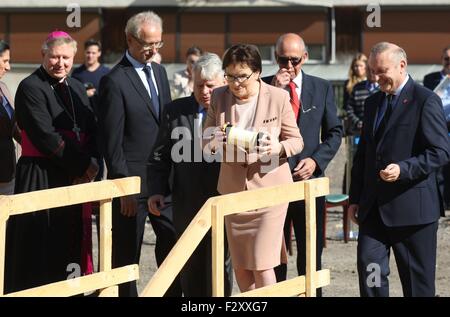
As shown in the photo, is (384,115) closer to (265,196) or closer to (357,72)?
(265,196)

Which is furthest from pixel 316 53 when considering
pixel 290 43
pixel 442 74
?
pixel 290 43

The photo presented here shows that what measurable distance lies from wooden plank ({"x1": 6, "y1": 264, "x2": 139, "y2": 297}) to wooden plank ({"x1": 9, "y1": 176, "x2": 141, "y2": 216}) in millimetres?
406

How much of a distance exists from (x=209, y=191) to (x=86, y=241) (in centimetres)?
98

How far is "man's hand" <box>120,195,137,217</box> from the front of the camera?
775 cm

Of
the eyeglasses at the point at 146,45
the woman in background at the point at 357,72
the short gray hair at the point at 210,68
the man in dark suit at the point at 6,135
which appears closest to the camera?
the short gray hair at the point at 210,68

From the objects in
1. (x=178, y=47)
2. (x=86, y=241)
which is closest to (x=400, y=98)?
(x=86, y=241)

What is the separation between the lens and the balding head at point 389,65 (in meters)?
6.98

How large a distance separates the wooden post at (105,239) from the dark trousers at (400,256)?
1.54 meters

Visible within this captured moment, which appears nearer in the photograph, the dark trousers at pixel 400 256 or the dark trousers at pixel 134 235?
the dark trousers at pixel 400 256

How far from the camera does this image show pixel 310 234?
263 inches

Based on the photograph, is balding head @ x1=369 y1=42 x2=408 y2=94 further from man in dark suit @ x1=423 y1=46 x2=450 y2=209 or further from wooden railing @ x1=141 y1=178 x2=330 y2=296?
man in dark suit @ x1=423 y1=46 x2=450 y2=209

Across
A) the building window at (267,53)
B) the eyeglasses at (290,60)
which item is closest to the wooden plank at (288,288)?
the eyeglasses at (290,60)

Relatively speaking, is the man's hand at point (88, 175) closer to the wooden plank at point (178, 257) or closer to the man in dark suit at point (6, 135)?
the man in dark suit at point (6, 135)

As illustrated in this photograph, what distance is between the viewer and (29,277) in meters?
7.73
